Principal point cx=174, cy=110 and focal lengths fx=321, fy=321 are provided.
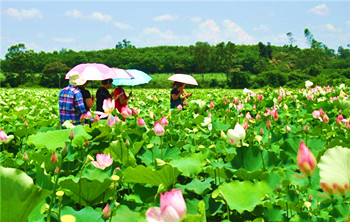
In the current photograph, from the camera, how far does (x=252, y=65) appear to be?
55469mm

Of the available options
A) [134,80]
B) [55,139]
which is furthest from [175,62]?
[55,139]

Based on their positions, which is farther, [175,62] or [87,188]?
[175,62]

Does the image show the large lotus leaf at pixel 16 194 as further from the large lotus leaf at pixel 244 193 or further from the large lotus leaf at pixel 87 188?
the large lotus leaf at pixel 244 193

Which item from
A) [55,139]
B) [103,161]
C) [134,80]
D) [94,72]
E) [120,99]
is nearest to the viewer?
[103,161]

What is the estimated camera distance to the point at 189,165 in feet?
3.84

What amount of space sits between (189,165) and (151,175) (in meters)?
0.17

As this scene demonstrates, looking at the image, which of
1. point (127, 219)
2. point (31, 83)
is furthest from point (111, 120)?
point (31, 83)

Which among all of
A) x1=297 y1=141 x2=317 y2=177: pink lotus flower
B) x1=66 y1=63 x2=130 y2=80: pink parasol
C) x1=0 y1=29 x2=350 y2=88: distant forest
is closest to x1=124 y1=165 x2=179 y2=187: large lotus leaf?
x1=297 y1=141 x2=317 y2=177: pink lotus flower

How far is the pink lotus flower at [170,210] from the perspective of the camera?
22.4 inches

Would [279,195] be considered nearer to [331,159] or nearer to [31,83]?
[331,159]

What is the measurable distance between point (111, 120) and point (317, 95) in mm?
3973

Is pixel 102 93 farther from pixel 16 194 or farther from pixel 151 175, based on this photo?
pixel 16 194

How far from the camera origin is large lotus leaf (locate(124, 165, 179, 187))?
3.40ft

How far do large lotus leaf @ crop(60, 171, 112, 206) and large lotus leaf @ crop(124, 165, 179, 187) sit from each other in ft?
0.28
